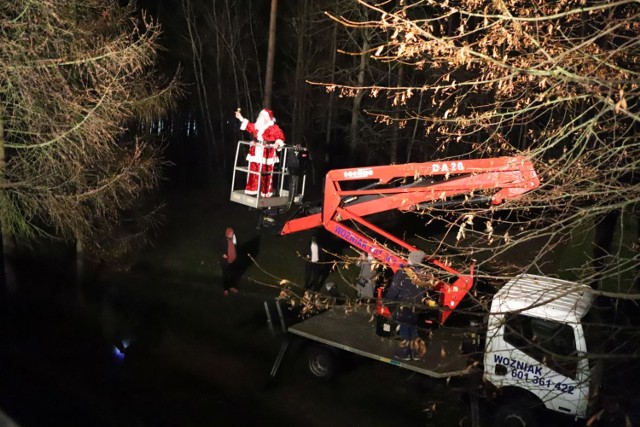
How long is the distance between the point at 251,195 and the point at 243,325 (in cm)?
264

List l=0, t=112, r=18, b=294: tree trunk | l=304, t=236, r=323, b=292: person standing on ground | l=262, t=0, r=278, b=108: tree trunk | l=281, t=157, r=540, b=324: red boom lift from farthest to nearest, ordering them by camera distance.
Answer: l=262, t=0, r=278, b=108: tree trunk → l=304, t=236, r=323, b=292: person standing on ground → l=0, t=112, r=18, b=294: tree trunk → l=281, t=157, r=540, b=324: red boom lift

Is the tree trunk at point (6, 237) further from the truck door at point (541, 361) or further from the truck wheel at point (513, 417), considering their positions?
the truck wheel at point (513, 417)

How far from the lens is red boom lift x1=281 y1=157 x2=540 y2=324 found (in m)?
7.23

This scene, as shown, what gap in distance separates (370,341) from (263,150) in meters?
4.12

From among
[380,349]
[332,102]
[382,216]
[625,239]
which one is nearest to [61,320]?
[380,349]

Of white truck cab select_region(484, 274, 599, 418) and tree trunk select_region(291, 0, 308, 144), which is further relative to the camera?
tree trunk select_region(291, 0, 308, 144)

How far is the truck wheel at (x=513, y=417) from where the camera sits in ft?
22.5

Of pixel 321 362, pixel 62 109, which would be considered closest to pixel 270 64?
pixel 62 109

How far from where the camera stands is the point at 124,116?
1017 centimetres

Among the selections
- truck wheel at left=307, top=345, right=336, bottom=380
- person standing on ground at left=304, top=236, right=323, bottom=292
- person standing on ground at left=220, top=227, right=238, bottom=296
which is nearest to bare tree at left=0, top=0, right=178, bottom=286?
person standing on ground at left=220, top=227, right=238, bottom=296

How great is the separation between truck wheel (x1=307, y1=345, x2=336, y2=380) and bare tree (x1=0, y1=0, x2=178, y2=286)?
4612 millimetres

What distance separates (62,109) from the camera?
367 inches

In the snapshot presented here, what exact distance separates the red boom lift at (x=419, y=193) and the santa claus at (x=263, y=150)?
36.7 inches

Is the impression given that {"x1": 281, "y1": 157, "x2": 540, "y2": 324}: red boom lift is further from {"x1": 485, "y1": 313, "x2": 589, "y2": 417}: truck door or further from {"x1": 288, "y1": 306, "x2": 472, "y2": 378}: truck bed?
{"x1": 485, "y1": 313, "x2": 589, "y2": 417}: truck door
